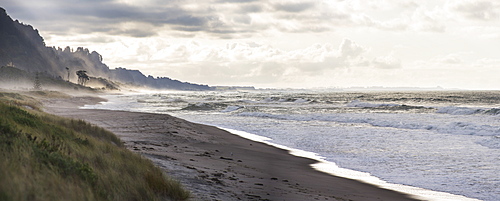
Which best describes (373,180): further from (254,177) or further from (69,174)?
(69,174)

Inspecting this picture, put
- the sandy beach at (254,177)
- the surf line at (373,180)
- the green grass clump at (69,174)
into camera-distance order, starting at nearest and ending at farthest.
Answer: the green grass clump at (69,174), the sandy beach at (254,177), the surf line at (373,180)

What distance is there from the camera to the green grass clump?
14.6 feet

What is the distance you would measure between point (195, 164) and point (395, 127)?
20868mm

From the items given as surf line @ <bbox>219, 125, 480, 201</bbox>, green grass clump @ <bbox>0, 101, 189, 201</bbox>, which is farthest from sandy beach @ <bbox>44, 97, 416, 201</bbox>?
green grass clump @ <bbox>0, 101, 189, 201</bbox>

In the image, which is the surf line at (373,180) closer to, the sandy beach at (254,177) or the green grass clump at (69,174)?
the sandy beach at (254,177)

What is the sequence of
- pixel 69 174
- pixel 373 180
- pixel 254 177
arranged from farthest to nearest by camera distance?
pixel 373 180 < pixel 254 177 < pixel 69 174

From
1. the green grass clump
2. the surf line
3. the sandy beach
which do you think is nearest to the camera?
the green grass clump

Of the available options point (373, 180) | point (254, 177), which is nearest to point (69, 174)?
point (254, 177)

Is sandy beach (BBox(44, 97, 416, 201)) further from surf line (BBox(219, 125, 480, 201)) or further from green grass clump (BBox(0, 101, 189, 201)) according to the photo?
green grass clump (BBox(0, 101, 189, 201))

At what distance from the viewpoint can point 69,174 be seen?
5.44m

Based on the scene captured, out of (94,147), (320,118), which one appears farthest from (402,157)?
(320,118)

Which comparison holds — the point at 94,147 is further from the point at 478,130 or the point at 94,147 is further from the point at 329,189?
the point at 478,130

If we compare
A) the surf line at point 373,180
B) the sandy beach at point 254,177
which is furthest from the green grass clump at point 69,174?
the surf line at point 373,180

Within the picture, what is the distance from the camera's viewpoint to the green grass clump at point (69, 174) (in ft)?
14.6
